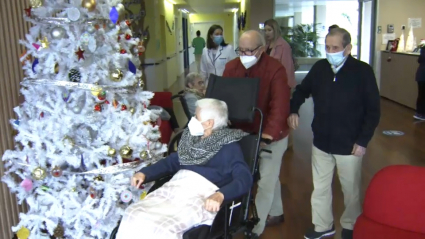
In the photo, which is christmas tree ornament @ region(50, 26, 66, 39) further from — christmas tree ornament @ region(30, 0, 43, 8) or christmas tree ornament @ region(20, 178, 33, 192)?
christmas tree ornament @ region(20, 178, 33, 192)

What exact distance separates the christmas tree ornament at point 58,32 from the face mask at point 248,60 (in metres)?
1.12

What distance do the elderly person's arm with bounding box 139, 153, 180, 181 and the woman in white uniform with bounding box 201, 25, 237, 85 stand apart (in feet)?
7.62

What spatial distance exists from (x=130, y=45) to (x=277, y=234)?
1718 millimetres

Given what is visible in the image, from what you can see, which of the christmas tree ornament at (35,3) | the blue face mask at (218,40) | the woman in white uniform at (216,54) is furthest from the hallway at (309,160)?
the christmas tree ornament at (35,3)

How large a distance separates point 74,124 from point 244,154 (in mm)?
1047

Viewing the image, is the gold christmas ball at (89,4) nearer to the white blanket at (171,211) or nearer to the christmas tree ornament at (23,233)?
the white blanket at (171,211)

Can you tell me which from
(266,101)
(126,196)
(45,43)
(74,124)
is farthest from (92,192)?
(266,101)

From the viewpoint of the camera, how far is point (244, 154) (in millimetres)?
2348

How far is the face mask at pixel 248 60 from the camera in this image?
8.51ft

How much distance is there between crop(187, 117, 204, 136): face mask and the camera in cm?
218

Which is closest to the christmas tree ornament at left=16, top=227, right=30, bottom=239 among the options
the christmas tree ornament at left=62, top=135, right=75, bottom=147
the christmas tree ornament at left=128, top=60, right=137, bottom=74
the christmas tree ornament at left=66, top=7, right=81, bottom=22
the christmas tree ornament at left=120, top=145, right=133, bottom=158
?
the christmas tree ornament at left=62, top=135, right=75, bottom=147

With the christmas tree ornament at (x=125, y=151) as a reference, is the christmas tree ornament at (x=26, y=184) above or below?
below

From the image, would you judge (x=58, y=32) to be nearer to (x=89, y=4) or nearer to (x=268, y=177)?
(x=89, y=4)

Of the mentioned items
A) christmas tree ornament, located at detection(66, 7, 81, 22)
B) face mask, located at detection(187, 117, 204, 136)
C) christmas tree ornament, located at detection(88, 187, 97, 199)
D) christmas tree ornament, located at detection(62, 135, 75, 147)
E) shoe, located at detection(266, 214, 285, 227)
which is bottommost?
shoe, located at detection(266, 214, 285, 227)
